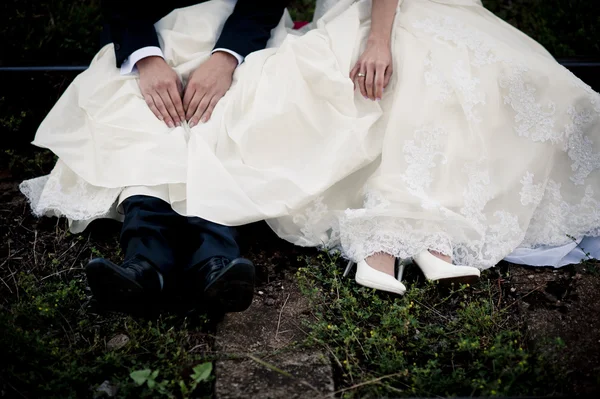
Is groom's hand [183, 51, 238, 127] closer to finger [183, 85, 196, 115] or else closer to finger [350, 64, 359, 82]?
finger [183, 85, 196, 115]

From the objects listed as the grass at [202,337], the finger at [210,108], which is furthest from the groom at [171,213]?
the grass at [202,337]

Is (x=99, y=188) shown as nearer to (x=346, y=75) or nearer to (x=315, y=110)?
(x=315, y=110)

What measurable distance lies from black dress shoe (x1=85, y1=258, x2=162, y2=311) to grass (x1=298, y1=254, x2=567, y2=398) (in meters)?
0.59

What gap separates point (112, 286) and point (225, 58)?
117 centimetres

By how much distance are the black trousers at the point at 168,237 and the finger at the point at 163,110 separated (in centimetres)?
35

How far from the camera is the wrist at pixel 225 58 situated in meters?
2.49

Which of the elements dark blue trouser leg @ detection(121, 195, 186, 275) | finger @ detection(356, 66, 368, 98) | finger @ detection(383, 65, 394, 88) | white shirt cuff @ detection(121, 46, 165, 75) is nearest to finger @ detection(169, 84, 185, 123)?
white shirt cuff @ detection(121, 46, 165, 75)

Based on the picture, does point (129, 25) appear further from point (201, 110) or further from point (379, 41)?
point (379, 41)

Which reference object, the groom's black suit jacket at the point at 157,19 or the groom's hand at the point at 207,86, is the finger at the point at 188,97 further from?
the groom's black suit jacket at the point at 157,19

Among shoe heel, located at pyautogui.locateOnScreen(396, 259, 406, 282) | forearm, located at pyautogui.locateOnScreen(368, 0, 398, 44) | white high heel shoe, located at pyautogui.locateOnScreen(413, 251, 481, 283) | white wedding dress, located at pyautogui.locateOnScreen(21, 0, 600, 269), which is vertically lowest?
shoe heel, located at pyautogui.locateOnScreen(396, 259, 406, 282)

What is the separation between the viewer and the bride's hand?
90.4 inches

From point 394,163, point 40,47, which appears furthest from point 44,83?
point 394,163

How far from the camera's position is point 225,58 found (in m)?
2.50

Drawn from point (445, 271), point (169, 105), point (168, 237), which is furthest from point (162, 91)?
point (445, 271)
